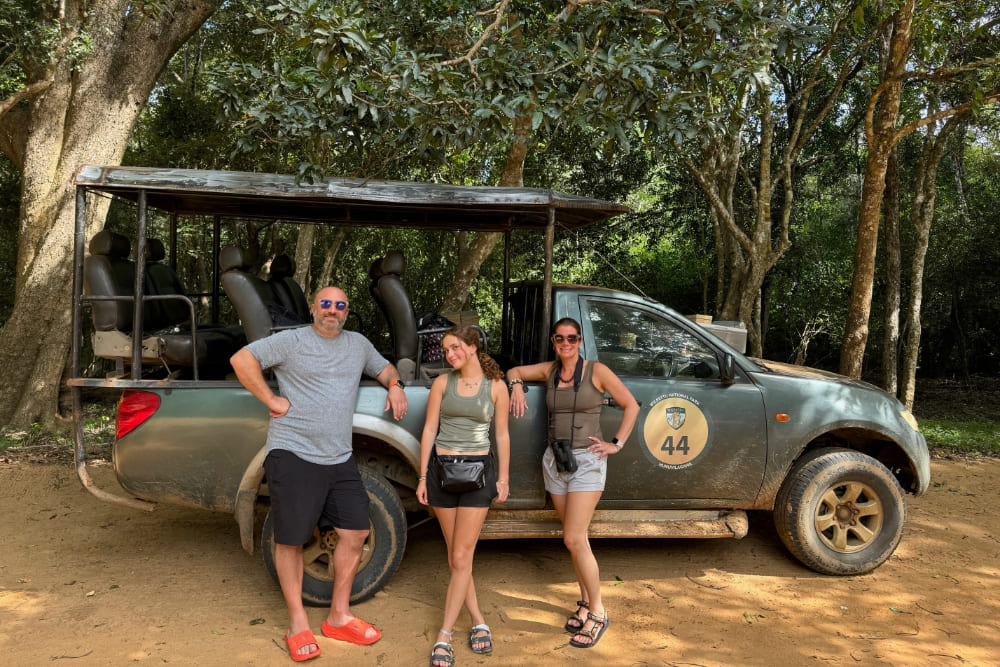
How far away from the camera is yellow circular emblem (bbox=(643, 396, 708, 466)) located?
421cm

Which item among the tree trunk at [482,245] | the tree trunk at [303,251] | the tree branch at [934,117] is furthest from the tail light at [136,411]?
the tree trunk at [303,251]

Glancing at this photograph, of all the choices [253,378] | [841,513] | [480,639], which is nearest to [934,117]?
[841,513]

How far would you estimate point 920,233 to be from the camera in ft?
33.0

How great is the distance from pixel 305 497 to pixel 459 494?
75 cm

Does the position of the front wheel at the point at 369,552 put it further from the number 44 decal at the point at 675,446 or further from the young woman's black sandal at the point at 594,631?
the number 44 decal at the point at 675,446

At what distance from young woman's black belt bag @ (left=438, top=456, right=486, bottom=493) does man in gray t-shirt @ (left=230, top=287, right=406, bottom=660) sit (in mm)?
510

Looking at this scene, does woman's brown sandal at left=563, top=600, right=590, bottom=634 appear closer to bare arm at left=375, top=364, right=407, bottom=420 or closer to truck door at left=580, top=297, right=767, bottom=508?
truck door at left=580, top=297, right=767, bottom=508

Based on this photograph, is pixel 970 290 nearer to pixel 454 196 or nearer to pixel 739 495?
pixel 739 495

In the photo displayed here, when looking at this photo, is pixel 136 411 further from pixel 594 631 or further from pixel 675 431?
pixel 675 431

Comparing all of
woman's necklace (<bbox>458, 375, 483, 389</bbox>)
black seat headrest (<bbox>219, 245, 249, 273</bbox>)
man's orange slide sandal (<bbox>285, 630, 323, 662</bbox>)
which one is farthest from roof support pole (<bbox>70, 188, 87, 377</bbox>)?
woman's necklace (<bbox>458, 375, 483, 389</bbox>)

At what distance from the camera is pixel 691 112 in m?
5.09

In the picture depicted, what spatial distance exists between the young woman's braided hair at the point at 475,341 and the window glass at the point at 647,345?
0.94 m

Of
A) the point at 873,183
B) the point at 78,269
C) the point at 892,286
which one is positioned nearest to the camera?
the point at 78,269

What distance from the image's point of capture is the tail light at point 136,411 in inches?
154
